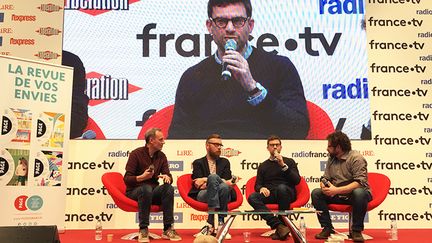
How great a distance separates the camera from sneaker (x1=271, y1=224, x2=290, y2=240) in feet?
14.0

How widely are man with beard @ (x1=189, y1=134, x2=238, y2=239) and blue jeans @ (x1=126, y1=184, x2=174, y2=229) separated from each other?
0.34 meters

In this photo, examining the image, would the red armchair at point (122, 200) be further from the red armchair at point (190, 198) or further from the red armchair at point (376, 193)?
the red armchair at point (376, 193)

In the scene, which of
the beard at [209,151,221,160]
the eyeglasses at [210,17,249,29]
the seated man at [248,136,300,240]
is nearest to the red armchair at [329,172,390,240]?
the seated man at [248,136,300,240]

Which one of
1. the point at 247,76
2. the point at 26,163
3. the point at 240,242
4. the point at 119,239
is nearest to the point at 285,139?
the point at 247,76

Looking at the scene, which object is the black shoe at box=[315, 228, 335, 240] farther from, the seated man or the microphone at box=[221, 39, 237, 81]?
the microphone at box=[221, 39, 237, 81]

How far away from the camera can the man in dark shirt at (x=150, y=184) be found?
4355 millimetres

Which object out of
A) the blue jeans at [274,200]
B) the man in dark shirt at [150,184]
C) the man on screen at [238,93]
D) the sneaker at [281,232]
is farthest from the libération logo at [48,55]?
the sneaker at [281,232]

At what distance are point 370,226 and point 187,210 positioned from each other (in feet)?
7.86

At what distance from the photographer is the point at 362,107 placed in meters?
5.92

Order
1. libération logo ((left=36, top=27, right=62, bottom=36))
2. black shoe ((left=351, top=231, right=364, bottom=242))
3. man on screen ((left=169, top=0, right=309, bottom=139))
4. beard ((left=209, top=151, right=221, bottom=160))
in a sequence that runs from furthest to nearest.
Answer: libération logo ((left=36, top=27, right=62, bottom=36))
man on screen ((left=169, top=0, right=309, bottom=139))
beard ((left=209, top=151, right=221, bottom=160))
black shoe ((left=351, top=231, right=364, bottom=242))

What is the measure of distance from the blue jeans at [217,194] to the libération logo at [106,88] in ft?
6.69

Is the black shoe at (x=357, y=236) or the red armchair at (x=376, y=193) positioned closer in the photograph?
the black shoe at (x=357, y=236)

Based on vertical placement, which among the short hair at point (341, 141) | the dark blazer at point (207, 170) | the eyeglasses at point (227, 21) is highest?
the eyeglasses at point (227, 21)

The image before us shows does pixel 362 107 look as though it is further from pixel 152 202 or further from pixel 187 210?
pixel 152 202
